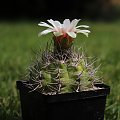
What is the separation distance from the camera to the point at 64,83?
2328mm

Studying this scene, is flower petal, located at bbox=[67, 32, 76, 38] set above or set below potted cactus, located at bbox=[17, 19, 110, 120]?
above

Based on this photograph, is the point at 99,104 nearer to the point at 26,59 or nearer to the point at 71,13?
the point at 26,59

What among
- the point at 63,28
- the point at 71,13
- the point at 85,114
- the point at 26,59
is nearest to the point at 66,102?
the point at 85,114

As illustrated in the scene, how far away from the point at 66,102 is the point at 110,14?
1284 cm

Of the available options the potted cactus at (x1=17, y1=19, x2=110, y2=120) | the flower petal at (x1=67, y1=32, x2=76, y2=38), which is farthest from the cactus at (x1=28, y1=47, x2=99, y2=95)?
the flower petal at (x1=67, y1=32, x2=76, y2=38)

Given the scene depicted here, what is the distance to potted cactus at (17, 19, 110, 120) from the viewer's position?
2314 mm

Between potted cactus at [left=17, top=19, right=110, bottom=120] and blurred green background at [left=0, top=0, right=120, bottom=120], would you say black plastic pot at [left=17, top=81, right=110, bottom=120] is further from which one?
blurred green background at [left=0, top=0, right=120, bottom=120]

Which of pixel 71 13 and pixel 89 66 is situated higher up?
pixel 71 13

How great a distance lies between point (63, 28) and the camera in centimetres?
241

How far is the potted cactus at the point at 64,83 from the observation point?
231 centimetres

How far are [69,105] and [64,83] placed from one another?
0.11m

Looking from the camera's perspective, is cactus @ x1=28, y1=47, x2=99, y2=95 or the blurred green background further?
the blurred green background

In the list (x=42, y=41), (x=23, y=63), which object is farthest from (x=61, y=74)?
(x=42, y=41)

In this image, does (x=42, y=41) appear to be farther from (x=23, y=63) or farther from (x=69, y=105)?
(x=69, y=105)
